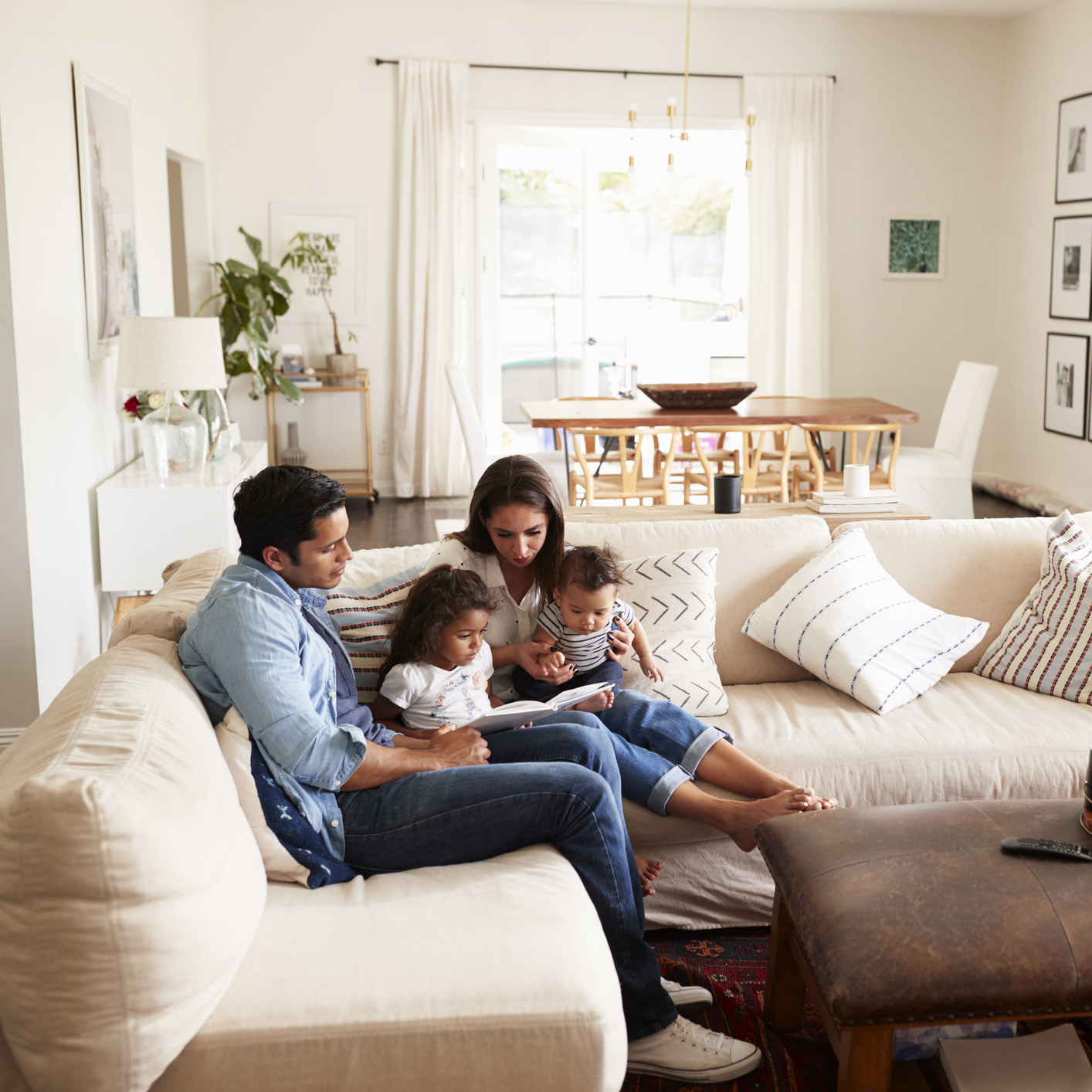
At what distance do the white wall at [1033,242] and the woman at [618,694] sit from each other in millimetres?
5060

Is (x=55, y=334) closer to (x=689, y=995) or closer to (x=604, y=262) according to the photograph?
(x=689, y=995)

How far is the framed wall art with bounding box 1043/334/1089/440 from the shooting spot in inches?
Result: 252

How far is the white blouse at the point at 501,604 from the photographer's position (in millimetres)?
2420

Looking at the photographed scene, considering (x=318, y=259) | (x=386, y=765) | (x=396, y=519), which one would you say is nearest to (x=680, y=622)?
(x=386, y=765)

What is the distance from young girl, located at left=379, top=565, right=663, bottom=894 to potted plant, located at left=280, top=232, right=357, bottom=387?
4.84m

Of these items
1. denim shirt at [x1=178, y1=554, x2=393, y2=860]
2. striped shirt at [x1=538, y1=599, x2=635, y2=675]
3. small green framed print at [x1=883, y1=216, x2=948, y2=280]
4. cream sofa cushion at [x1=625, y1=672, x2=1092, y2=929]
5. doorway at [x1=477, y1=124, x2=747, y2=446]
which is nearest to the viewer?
denim shirt at [x1=178, y1=554, x2=393, y2=860]

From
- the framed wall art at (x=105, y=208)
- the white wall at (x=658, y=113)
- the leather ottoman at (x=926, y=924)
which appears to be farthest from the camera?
the white wall at (x=658, y=113)

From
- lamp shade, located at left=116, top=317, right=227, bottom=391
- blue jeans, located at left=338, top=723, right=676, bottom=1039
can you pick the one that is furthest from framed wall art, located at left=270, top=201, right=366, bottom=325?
blue jeans, located at left=338, top=723, right=676, bottom=1039

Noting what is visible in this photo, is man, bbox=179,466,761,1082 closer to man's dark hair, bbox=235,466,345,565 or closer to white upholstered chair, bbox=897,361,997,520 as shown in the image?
man's dark hair, bbox=235,466,345,565

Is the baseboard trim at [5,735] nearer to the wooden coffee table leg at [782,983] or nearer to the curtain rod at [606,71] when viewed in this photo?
the wooden coffee table leg at [782,983]

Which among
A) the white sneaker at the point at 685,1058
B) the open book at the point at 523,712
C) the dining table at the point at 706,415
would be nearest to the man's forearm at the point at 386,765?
the open book at the point at 523,712

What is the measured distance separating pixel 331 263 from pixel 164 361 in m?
3.28

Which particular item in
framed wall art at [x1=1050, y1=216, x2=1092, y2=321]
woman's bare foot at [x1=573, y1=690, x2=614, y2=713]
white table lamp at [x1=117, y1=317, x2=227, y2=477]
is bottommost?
woman's bare foot at [x1=573, y1=690, x2=614, y2=713]

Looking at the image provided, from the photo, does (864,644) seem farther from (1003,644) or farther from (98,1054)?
(98,1054)
